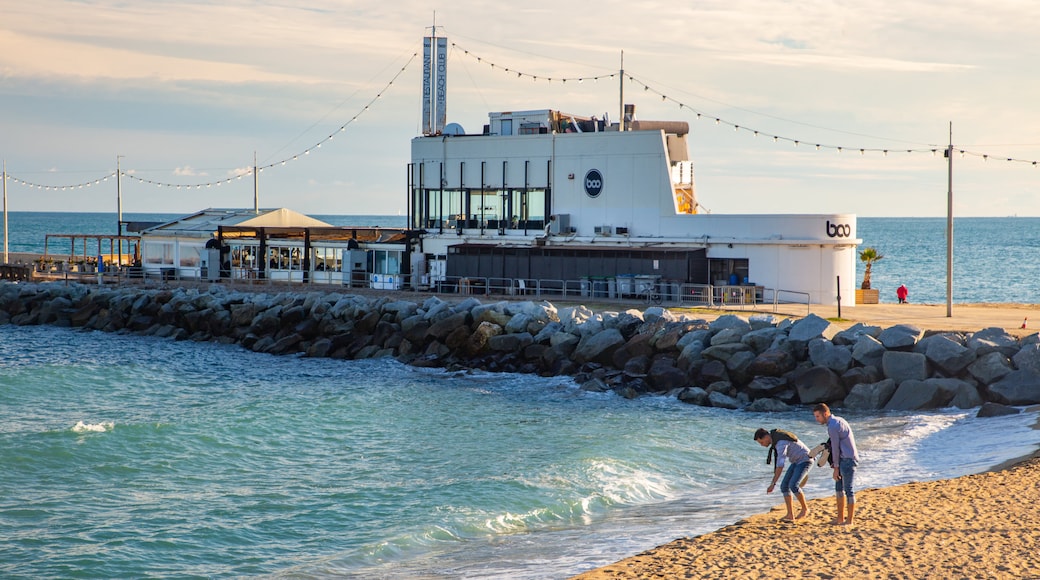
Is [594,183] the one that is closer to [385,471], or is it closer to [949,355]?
[949,355]

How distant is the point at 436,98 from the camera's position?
4903 centimetres

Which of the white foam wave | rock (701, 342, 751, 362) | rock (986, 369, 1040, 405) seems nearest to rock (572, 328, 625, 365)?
rock (701, 342, 751, 362)

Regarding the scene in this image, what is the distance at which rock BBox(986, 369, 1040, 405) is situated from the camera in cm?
2430

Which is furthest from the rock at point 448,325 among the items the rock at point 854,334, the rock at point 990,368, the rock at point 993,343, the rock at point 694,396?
the rock at point 990,368

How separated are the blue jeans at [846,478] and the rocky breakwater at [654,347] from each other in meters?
10.5

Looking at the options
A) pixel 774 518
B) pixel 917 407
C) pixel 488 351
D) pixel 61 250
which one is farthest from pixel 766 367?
pixel 61 250

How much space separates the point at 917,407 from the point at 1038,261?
370 ft

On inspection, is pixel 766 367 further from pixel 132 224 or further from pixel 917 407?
pixel 132 224

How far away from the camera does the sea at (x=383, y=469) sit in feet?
51.7

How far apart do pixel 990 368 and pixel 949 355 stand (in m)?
1.00

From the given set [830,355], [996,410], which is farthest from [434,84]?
[996,410]

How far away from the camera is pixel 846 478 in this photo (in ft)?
48.7

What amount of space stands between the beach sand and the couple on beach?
11.9 inches

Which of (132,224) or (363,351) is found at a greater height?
(132,224)
